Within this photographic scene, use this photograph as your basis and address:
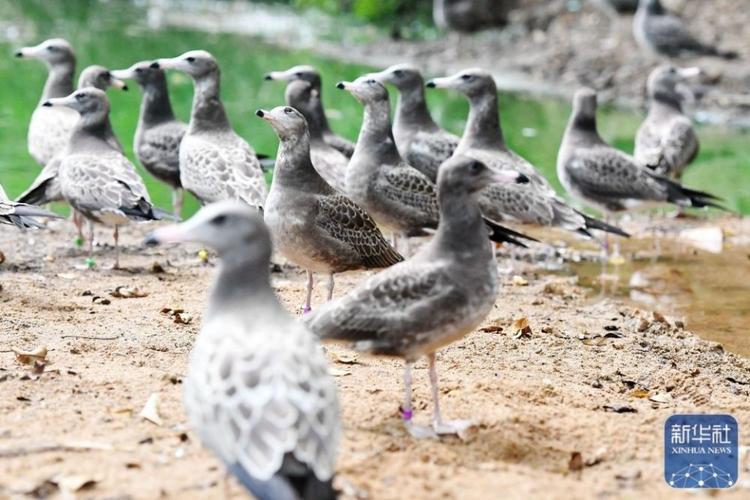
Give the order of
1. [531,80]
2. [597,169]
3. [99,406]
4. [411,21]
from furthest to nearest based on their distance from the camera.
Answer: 1. [411,21]
2. [531,80]
3. [597,169]
4. [99,406]

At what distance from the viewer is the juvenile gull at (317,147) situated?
33.3ft

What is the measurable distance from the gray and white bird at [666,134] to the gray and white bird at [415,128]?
2674 millimetres

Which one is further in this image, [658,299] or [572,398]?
[658,299]

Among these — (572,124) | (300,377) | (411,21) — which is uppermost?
(300,377)

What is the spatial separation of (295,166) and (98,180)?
7.38 ft

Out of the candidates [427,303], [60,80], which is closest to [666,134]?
[60,80]

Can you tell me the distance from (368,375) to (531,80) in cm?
1479

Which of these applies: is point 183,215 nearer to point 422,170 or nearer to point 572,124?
point 422,170

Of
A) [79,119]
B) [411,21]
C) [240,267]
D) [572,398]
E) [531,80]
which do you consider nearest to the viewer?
[240,267]

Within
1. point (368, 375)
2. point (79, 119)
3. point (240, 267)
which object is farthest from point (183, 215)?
point (240, 267)

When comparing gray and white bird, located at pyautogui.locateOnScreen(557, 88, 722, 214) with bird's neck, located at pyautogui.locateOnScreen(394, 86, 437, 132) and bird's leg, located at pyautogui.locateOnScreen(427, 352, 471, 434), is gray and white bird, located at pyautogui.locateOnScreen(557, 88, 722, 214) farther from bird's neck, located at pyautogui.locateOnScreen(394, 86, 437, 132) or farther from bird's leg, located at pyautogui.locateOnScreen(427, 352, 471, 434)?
bird's leg, located at pyautogui.locateOnScreen(427, 352, 471, 434)

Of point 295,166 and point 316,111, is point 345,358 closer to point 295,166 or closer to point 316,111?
point 295,166

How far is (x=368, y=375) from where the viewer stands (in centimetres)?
650

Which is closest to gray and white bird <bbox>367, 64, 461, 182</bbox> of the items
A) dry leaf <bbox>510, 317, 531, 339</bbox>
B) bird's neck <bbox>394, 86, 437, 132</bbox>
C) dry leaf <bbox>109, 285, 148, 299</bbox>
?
bird's neck <bbox>394, 86, 437, 132</bbox>
